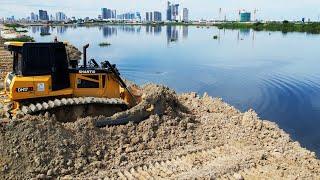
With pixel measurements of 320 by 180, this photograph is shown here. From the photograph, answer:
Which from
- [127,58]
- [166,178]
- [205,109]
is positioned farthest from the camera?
[127,58]

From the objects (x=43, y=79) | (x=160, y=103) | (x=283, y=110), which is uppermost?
(x=43, y=79)

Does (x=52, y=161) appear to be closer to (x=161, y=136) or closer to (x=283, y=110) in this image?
(x=161, y=136)

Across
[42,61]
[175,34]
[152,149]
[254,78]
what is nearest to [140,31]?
[175,34]

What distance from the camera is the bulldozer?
429 inches

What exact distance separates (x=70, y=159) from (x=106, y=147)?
1.19m

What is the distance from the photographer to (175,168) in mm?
10516


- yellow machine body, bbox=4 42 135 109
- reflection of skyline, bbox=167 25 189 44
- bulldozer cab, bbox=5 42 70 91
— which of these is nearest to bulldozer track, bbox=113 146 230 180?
yellow machine body, bbox=4 42 135 109

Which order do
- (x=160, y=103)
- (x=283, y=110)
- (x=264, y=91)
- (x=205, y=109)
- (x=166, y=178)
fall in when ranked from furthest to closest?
1. (x=264, y=91)
2. (x=283, y=110)
3. (x=205, y=109)
4. (x=160, y=103)
5. (x=166, y=178)

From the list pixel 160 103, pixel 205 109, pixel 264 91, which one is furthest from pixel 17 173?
pixel 264 91

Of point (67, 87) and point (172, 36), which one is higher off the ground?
point (172, 36)

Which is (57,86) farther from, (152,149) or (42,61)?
(152,149)

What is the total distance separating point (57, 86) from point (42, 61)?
831 millimetres

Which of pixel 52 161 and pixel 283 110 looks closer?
pixel 52 161

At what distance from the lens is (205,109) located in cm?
1598
